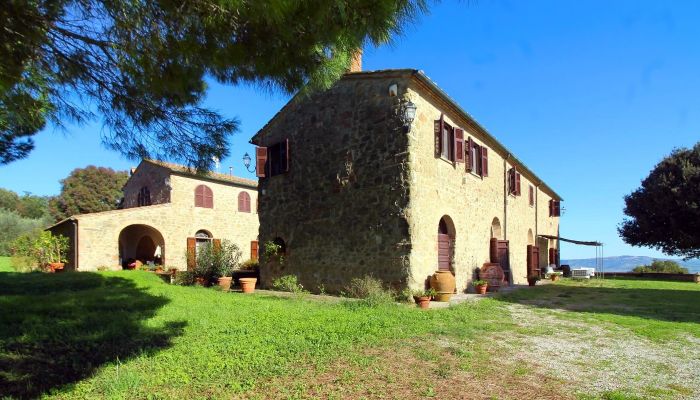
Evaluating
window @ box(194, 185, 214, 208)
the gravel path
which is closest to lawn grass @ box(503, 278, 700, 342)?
the gravel path

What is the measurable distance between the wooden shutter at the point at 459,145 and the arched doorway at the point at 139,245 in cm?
1656

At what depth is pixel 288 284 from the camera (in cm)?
1171

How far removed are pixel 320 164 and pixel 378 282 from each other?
12.8ft

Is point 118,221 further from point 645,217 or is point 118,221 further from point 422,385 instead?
point 645,217

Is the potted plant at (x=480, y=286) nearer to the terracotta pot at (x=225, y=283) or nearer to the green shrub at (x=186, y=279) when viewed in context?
the terracotta pot at (x=225, y=283)

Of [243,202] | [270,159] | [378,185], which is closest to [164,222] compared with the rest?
[243,202]

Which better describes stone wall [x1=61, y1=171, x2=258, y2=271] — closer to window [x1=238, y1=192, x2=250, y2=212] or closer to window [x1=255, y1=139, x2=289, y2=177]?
window [x1=238, y1=192, x2=250, y2=212]

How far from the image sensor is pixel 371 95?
10930 mm

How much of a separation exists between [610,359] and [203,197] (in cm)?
2151

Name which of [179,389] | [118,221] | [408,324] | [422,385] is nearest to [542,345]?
[408,324]

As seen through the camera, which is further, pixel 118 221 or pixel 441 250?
pixel 118 221

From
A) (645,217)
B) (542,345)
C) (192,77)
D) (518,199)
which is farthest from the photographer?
(645,217)

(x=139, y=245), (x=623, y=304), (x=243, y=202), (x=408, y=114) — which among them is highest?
(x=408, y=114)

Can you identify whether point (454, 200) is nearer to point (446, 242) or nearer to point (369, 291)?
point (446, 242)
